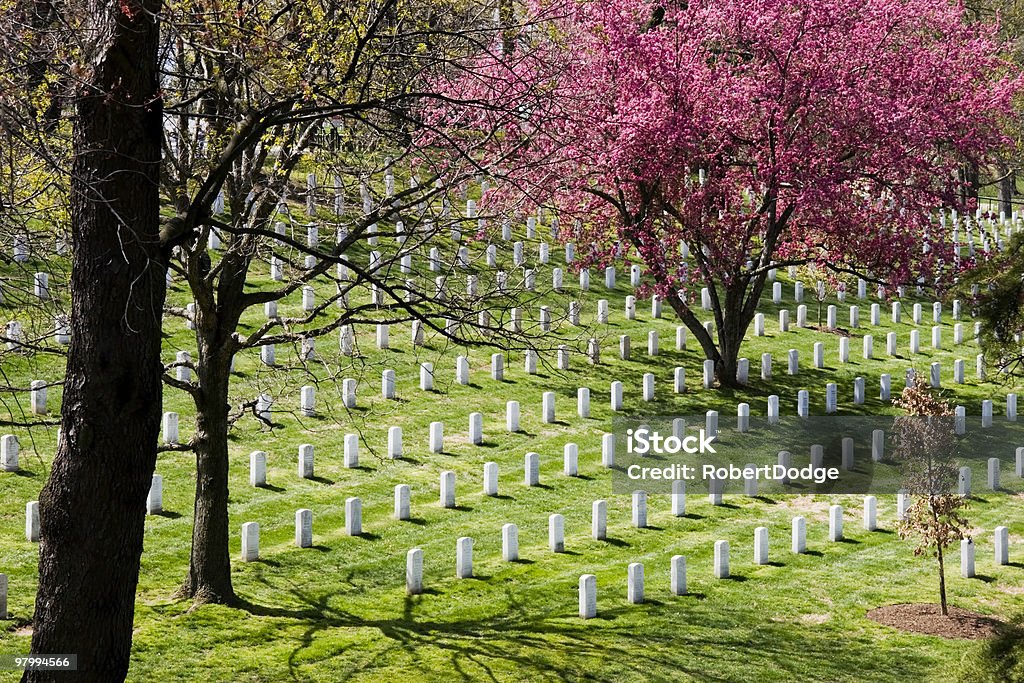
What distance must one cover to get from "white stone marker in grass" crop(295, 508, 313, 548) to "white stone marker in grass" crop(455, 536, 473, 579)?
176cm

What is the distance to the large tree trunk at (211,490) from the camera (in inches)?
508

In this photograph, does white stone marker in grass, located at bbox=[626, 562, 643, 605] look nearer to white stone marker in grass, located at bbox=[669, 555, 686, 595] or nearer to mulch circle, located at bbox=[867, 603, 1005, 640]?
white stone marker in grass, located at bbox=[669, 555, 686, 595]

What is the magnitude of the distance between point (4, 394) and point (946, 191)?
15840mm

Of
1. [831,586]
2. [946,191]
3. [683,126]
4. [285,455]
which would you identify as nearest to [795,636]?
[831,586]

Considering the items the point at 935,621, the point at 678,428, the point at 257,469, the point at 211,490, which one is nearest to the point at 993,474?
the point at 678,428

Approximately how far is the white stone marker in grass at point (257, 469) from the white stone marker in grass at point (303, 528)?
5.65 feet

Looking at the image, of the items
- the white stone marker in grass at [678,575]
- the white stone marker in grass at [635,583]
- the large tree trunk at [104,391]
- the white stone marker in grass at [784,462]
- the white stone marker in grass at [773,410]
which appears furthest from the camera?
the white stone marker in grass at [773,410]

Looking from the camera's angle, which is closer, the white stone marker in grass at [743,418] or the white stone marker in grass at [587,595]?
the white stone marker in grass at [587,595]

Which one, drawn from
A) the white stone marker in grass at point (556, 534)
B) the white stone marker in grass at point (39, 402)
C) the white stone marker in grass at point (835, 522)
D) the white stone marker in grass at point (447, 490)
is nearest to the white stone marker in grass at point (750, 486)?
the white stone marker in grass at point (835, 522)

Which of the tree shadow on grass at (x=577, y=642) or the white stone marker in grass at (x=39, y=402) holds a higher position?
the white stone marker in grass at (x=39, y=402)

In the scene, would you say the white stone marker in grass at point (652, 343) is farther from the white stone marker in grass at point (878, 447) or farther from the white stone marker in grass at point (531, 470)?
the white stone marker in grass at point (531, 470)

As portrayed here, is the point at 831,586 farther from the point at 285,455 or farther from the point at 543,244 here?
the point at 543,244

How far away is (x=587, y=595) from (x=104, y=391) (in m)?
6.61

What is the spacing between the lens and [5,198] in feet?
35.5
